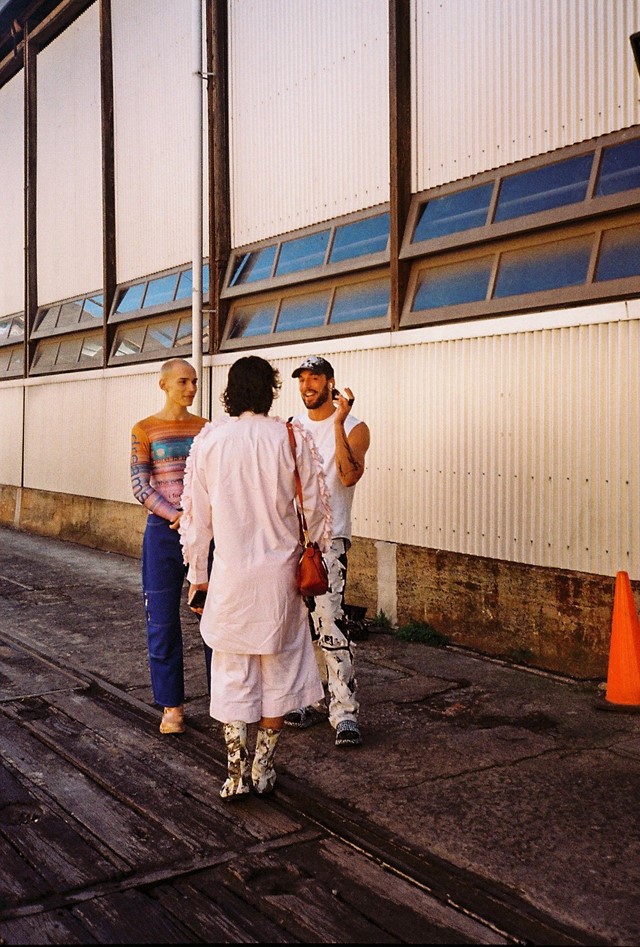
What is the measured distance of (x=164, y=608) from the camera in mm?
5273

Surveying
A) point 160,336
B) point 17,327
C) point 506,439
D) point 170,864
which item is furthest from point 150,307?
point 170,864

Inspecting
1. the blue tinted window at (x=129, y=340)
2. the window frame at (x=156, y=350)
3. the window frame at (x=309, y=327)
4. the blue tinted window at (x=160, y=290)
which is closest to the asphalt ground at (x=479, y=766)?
the window frame at (x=309, y=327)

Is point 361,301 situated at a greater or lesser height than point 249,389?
greater

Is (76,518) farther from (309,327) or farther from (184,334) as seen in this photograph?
(309,327)

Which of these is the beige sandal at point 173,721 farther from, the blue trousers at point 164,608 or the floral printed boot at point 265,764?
the floral printed boot at point 265,764

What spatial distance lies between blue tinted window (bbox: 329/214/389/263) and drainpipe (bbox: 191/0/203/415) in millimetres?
1936

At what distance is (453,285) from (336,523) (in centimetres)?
327

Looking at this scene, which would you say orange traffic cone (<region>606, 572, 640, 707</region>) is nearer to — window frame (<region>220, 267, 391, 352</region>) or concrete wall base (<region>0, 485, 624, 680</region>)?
concrete wall base (<region>0, 485, 624, 680</region>)

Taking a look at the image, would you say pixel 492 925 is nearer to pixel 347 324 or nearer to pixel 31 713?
pixel 31 713

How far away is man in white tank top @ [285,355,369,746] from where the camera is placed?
16.9ft

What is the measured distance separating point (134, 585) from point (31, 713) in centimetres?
473

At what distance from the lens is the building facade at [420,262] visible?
255 inches

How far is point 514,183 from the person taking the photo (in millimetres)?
7324

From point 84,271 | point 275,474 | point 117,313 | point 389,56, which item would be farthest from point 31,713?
point 84,271
